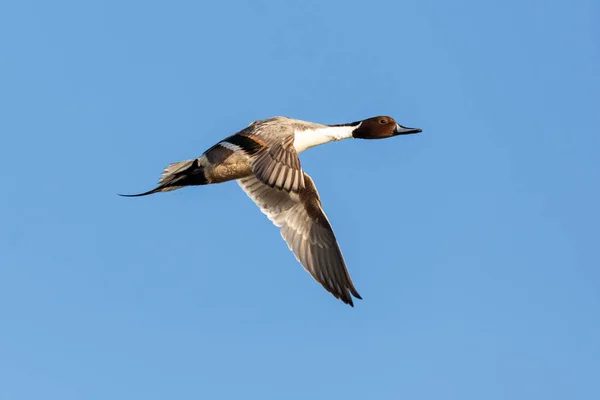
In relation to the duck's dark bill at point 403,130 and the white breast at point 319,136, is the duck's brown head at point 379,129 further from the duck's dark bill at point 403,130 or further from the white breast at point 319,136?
the white breast at point 319,136

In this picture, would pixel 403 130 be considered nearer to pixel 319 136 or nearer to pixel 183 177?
pixel 319 136

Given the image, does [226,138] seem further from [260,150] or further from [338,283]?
[338,283]

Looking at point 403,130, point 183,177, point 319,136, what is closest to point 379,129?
point 403,130

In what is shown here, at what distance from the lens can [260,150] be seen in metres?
9.76

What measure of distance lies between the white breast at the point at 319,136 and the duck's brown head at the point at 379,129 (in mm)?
107

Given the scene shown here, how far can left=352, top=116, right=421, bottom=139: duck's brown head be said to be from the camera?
1168 centimetres

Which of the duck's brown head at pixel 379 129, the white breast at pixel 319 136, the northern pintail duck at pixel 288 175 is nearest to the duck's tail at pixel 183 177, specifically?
the northern pintail duck at pixel 288 175

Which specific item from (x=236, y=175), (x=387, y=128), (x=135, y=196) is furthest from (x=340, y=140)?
(x=135, y=196)

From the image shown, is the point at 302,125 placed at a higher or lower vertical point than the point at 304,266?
higher

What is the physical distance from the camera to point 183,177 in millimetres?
10492

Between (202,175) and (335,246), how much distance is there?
6.13 feet

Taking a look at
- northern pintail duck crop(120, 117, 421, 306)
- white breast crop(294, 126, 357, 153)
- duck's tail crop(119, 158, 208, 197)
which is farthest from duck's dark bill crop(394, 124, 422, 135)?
duck's tail crop(119, 158, 208, 197)

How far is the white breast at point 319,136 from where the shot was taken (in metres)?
10.6

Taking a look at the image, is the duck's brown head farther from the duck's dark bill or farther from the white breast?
the white breast
